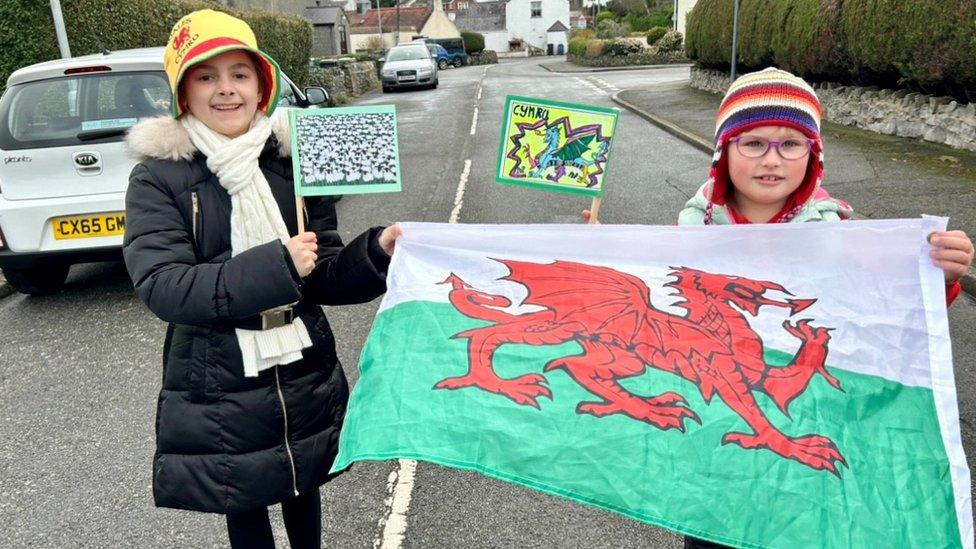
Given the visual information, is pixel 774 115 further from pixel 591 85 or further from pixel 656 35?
pixel 656 35

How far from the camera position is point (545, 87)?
86.3ft

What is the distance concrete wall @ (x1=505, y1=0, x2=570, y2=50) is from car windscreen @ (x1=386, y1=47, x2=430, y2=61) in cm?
5933

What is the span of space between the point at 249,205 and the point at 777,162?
1.44 m

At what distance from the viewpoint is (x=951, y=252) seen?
1.90 metres

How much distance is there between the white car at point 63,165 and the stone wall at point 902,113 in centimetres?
945

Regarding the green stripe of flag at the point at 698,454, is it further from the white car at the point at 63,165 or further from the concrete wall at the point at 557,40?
the concrete wall at the point at 557,40

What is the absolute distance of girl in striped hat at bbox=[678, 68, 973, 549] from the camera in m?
1.98

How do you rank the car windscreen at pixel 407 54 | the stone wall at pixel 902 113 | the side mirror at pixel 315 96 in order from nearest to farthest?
the side mirror at pixel 315 96 < the stone wall at pixel 902 113 < the car windscreen at pixel 407 54

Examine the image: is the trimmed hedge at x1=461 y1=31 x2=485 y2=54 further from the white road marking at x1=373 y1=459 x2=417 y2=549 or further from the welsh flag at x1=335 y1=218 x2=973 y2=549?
the welsh flag at x1=335 y1=218 x2=973 y2=549

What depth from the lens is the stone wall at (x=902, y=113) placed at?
948 cm

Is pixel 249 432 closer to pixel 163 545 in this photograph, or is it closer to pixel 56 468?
pixel 163 545

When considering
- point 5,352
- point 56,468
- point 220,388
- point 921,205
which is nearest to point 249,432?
point 220,388

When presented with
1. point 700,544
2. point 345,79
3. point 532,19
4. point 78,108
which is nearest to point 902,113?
point 78,108

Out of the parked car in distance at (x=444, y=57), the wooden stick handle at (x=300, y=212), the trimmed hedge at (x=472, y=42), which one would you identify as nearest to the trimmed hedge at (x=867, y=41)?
the wooden stick handle at (x=300, y=212)
